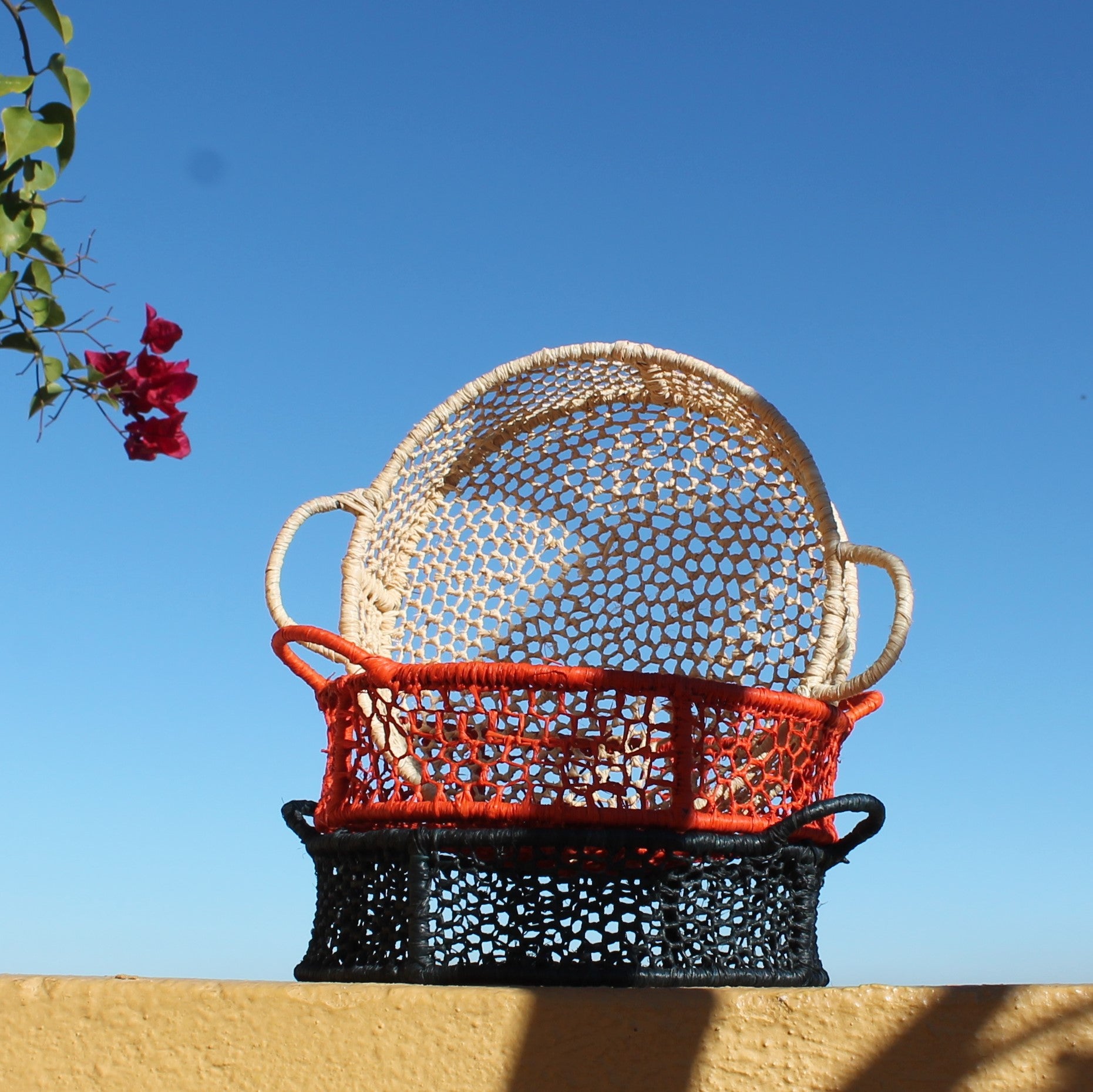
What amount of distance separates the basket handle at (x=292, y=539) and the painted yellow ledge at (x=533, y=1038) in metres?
0.85

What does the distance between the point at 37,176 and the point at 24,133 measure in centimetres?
9

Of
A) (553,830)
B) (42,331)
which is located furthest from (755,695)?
(42,331)

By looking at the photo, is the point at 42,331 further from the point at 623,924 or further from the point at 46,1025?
the point at 623,924

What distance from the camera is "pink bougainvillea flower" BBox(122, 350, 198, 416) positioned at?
3.97 ft

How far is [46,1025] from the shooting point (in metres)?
1.56

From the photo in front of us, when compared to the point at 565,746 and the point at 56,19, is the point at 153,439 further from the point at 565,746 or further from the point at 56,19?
the point at 565,746

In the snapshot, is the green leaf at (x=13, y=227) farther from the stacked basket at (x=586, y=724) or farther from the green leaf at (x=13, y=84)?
the stacked basket at (x=586, y=724)

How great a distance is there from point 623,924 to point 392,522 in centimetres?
115

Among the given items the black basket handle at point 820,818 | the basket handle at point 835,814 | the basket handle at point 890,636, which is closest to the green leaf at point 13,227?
the black basket handle at point 820,818

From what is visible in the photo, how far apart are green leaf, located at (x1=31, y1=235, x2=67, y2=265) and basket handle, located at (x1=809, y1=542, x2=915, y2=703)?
1.45 metres

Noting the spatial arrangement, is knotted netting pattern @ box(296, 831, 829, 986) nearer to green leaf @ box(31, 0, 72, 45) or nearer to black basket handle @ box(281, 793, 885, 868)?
black basket handle @ box(281, 793, 885, 868)

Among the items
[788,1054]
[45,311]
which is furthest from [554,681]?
[45,311]

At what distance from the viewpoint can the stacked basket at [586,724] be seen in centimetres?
182

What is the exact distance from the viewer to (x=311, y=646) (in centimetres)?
235
